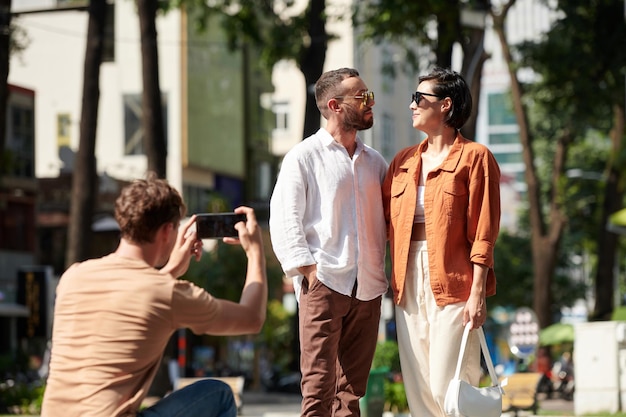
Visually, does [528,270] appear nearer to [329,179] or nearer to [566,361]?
[566,361]

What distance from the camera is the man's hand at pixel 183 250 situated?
569 cm

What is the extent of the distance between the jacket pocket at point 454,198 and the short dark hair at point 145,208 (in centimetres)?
219

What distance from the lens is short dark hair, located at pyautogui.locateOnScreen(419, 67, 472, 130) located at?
733 cm

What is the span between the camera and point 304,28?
96.6 ft

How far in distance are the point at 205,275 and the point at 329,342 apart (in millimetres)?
33128

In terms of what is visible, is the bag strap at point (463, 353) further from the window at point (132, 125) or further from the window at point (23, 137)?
Result: the window at point (132, 125)

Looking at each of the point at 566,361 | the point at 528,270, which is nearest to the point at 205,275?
the point at 566,361

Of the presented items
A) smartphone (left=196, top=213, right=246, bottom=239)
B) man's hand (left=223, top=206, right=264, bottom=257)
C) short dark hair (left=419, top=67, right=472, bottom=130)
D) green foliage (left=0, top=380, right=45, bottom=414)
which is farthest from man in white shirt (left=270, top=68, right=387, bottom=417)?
green foliage (left=0, top=380, right=45, bottom=414)

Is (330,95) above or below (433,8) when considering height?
below

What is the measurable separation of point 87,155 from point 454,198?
17165 millimetres

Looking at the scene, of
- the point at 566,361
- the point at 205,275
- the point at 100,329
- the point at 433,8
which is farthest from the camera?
the point at 205,275

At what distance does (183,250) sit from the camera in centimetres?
578

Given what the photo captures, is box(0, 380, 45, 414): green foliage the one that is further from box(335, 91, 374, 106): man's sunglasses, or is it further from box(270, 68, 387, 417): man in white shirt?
box(335, 91, 374, 106): man's sunglasses

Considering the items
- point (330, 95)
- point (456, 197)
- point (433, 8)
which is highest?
point (433, 8)
